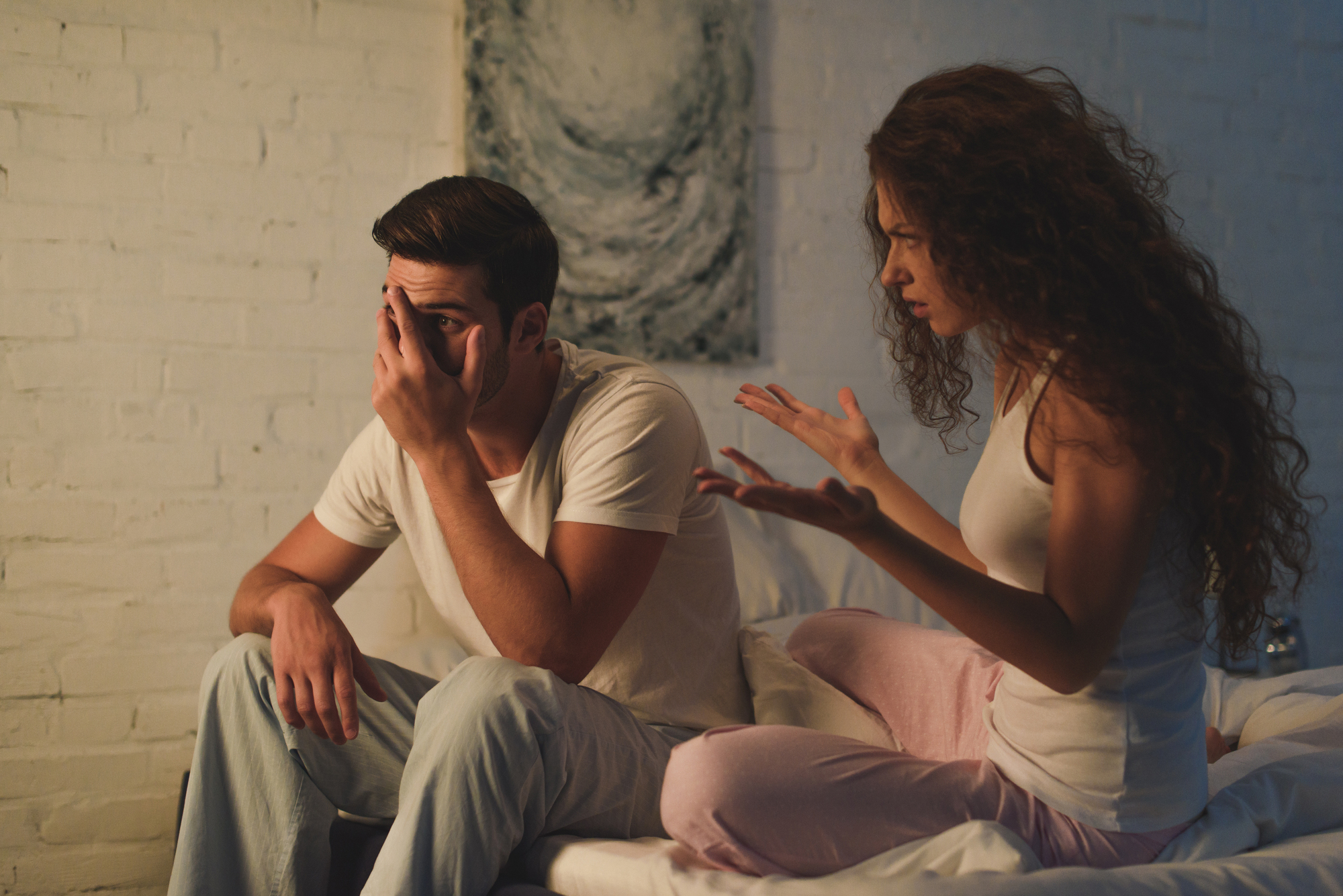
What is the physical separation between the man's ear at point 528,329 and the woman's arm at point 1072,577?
0.56m

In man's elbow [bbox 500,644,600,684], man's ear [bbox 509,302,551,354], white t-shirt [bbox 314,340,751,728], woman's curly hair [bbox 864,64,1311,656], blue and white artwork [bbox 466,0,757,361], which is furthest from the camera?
blue and white artwork [bbox 466,0,757,361]

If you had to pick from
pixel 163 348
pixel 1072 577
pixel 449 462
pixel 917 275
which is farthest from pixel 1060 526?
pixel 163 348

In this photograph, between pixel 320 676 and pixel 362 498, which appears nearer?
pixel 320 676

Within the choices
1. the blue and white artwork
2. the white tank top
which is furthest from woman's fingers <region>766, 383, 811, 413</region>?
the blue and white artwork

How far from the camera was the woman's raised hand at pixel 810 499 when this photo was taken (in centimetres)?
74

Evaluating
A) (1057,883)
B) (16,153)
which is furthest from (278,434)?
(1057,883)

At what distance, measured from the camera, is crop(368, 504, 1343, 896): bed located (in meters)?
0.81

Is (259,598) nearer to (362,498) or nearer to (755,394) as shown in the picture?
(362,498)

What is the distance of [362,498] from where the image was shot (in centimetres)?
141

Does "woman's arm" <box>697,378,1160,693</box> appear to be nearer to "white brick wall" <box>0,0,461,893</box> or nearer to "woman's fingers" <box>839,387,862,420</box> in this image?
"woman's fingers" <box>839,387,862,420</box>

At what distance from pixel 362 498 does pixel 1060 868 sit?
1.00 meters

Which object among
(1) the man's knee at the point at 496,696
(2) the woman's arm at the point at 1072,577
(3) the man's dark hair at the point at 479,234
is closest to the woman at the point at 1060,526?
(2) the woman's arm at the point at 1072,577

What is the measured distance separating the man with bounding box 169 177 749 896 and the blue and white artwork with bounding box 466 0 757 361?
82cm

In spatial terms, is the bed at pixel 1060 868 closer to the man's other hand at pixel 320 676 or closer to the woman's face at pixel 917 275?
the man's other hand at pixel 320 676
